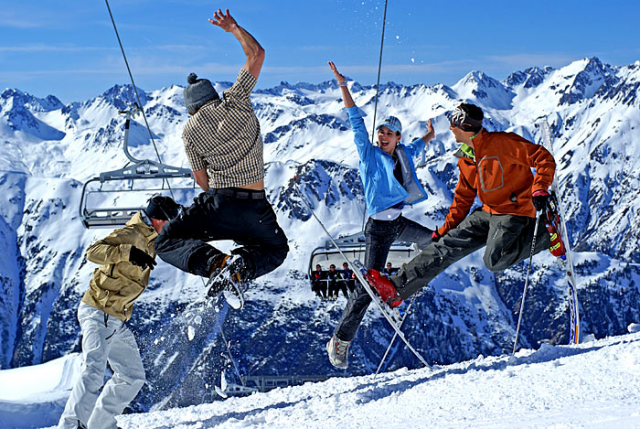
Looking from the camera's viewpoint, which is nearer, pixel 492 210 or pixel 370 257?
pixel 492 210

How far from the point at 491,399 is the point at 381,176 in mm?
2997

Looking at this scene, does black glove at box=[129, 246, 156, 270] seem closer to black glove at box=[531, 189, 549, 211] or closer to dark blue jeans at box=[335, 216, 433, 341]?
dark blue jeans at box=[335, 216, 433, 341]

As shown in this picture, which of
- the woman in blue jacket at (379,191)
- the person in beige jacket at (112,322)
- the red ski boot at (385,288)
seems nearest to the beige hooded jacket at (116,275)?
the person in beige jacket at (112,322)

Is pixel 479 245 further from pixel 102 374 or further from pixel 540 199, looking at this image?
pixel 102 374

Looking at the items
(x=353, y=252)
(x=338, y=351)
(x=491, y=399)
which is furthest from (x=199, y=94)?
(x=353, y=252)

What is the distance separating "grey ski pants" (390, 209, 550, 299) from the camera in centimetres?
596

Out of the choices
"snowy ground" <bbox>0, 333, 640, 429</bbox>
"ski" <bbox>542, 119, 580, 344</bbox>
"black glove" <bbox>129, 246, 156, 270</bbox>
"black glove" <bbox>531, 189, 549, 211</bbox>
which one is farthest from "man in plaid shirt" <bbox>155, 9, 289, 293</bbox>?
"ski" <bbox>542, 119, 580, 344</bbox>

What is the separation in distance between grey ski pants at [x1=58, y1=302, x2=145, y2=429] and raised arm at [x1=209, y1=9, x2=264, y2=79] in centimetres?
242

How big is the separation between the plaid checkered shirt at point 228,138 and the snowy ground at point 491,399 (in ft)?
6.54

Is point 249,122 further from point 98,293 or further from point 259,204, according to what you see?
point 98,293

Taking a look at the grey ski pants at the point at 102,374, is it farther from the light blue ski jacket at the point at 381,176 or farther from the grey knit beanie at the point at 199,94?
the light blue ski jacket at the point at 381,176

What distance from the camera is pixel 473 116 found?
625 cm

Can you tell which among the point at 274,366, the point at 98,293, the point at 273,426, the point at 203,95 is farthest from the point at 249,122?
the point at 274,366

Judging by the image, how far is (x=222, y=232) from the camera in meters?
5.64
